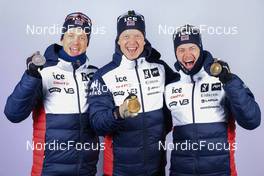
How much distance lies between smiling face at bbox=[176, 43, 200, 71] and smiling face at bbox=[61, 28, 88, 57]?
492 millimetres

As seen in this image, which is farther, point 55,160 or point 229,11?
point 229,11

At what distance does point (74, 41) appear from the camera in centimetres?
197

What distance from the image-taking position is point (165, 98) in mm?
2020

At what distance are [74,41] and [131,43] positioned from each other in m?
0.29

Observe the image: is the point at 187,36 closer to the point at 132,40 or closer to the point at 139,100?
the point at 132,40

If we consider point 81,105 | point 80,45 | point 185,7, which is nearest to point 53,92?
point 81,105

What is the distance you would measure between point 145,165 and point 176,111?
313 millimetres

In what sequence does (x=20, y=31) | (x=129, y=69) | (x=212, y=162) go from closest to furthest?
(x=212, y=162)
(x=129, y=69)
(x=20, y=31)

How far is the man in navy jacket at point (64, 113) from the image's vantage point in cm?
191

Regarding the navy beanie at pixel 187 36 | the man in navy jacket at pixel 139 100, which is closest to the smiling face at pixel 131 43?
the man in navy jacket at pixel 139 100

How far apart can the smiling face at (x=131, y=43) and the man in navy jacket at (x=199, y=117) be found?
0.62 ft

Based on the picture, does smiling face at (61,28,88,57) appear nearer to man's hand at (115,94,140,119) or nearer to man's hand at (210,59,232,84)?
man's hand at (115,94,140,119)

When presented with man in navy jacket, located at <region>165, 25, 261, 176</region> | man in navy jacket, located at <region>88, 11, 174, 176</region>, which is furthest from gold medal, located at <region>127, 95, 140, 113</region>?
man in navy jacket, located at <region>165, 25, 261, 176</region>

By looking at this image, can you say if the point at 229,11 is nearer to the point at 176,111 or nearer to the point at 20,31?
the point at 176,111
